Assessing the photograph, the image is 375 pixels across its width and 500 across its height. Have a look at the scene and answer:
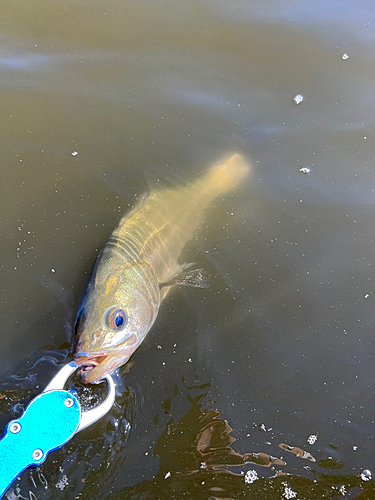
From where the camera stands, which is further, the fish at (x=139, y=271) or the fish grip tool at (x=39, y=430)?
the fish at (x=139, y=271)

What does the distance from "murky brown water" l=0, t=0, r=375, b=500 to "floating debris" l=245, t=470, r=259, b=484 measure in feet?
0.09

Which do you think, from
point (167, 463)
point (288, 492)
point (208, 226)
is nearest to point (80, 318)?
point (167, 463)

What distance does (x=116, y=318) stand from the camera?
2852mm

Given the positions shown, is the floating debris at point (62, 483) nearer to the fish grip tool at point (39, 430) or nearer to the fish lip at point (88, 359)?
the fish grip tool at point (39, 430)

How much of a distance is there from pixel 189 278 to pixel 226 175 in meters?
1.10

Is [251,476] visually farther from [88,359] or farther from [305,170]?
[305,170]

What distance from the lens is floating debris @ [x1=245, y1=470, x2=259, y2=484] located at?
2887mm

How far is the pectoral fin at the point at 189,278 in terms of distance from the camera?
3.42 metres

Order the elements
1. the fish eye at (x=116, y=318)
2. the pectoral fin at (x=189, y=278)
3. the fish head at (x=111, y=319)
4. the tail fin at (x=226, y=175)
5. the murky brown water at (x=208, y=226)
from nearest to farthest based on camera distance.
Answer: the fish head at (x=111, y=319) → the fish eye at (x=116, y=318) → the murky brown water at (x=208, y=226) → the pectoral fin at (x=189, y=278) → the tail fin at (x=226, y=175)

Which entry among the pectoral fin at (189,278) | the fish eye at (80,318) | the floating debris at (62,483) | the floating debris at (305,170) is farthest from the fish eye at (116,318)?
the floating debris at (305,170)

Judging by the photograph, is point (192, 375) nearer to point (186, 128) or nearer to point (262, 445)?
point (262, 445)

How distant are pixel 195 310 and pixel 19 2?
374 cm

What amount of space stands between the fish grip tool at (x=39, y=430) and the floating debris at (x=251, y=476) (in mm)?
1191

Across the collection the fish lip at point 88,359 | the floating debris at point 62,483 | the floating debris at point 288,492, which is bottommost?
the floating debris at point 288,492
